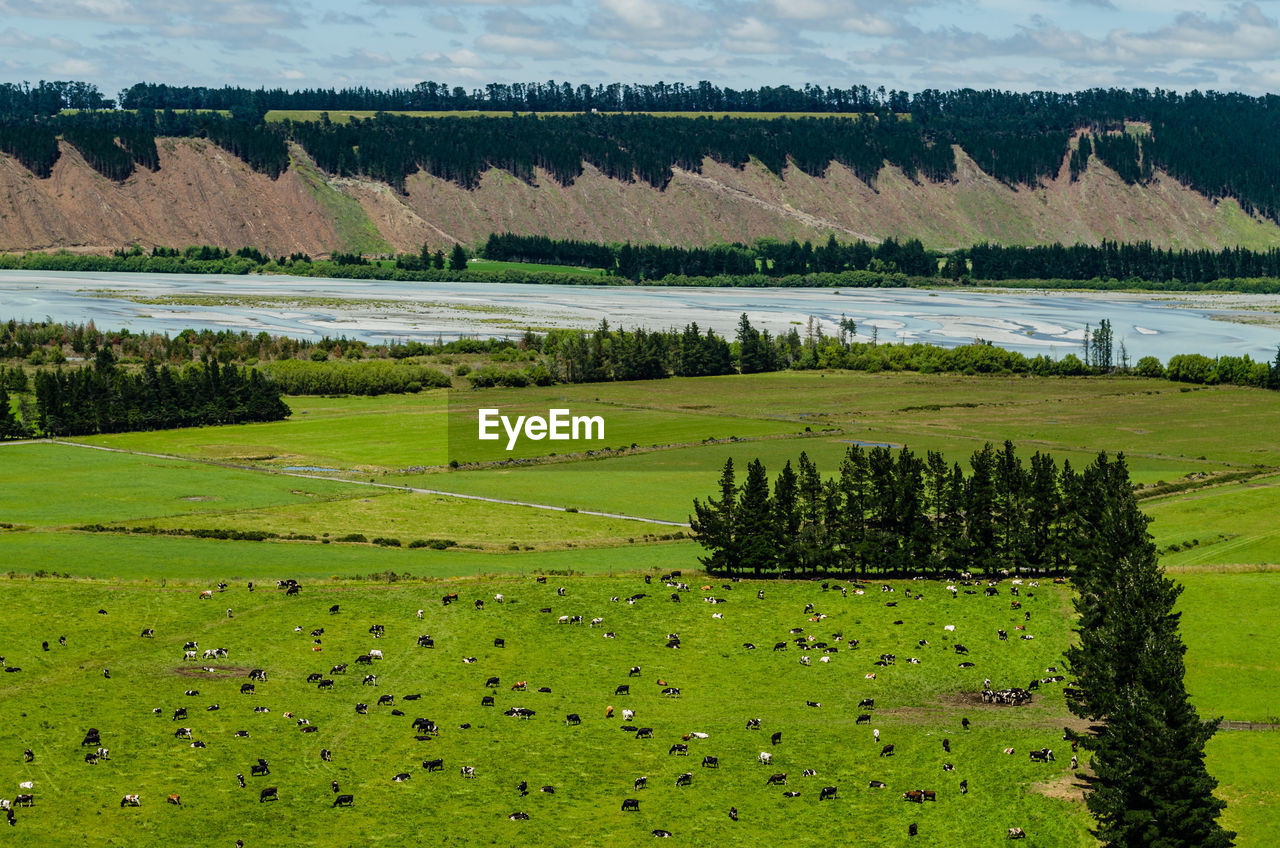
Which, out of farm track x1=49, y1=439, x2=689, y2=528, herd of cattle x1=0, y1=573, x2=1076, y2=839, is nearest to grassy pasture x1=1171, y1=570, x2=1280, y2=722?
herd of cattle x1=0, y1=573, x2=1076, y2=839

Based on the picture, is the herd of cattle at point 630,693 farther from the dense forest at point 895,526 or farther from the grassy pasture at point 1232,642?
the grassy pasture at point 1232,642

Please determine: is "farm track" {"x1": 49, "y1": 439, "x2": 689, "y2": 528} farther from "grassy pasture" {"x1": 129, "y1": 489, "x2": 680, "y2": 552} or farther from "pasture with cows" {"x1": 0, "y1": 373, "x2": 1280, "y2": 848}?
"grassy pasture" {"x1": 129, "y1": 489, "x2": 680, "y2": 552}

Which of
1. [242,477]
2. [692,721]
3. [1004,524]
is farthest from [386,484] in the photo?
[692,721]

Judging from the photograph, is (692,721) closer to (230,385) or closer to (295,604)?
(295,604)

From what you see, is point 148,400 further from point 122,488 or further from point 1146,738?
point 1146,738

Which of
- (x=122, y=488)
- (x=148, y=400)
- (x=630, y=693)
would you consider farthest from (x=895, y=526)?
(x=148, y=400)
